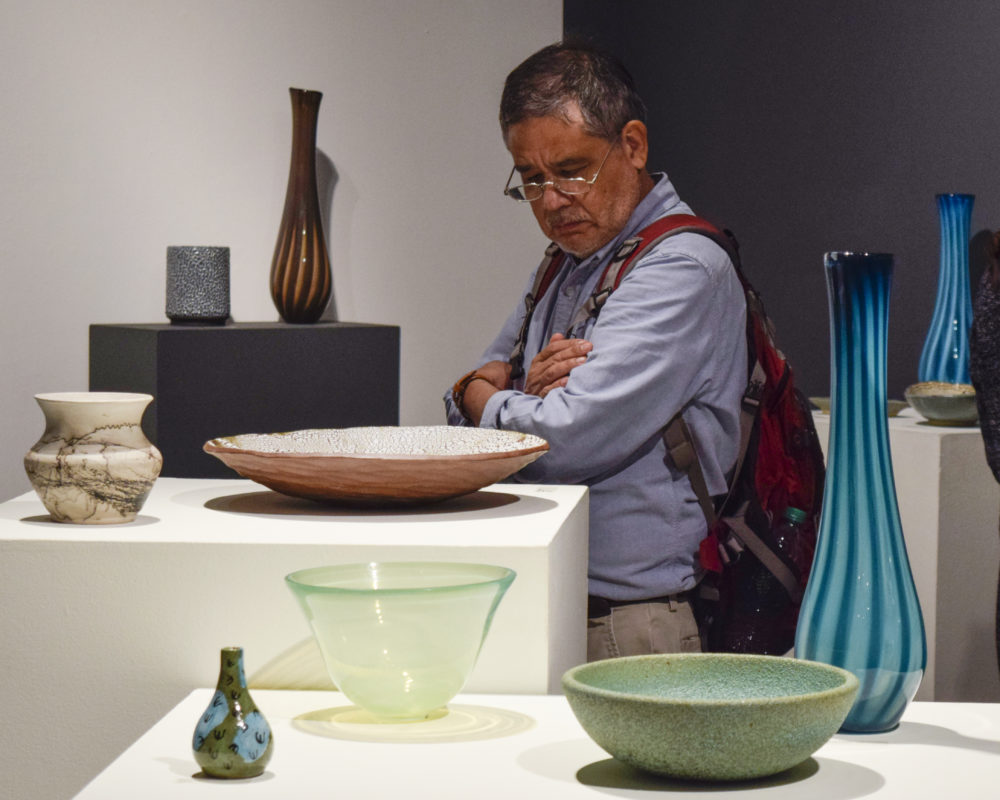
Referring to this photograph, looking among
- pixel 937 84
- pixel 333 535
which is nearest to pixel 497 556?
pixel 333 535

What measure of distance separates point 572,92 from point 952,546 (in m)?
1.59

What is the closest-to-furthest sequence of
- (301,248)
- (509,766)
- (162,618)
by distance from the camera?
(509,766)
(162,618)
(301,248)

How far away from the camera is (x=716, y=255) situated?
6.36 ft

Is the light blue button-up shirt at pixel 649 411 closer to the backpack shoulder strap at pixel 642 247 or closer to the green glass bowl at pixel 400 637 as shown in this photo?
the backpack shoulder strap at pixel 642 247

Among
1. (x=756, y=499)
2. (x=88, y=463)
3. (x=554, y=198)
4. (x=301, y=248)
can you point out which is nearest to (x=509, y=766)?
(x=88, y=463)

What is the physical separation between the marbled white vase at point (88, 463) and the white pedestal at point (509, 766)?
305mm

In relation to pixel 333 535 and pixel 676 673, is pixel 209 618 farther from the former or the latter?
pixel 676 673

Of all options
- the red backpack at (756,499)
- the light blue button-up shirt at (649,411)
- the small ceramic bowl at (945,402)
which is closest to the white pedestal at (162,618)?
the light blue button-up shirt at (649,411)

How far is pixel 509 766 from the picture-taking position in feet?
3.42

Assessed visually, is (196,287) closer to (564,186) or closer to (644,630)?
(564,186)

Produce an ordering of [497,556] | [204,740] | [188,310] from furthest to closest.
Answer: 1. [188,310]
2. [497,556]
3. [204,740]

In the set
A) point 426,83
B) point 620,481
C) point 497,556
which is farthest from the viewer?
point 426,83

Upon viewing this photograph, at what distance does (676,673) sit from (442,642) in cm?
19

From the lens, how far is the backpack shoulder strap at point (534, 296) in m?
2.25
